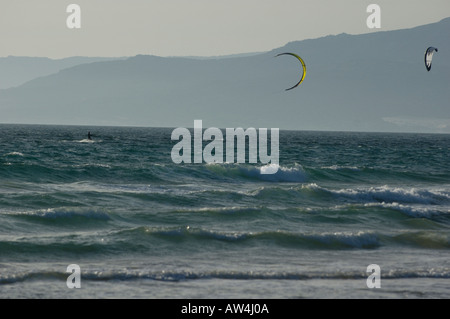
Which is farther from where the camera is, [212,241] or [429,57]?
[429,57]

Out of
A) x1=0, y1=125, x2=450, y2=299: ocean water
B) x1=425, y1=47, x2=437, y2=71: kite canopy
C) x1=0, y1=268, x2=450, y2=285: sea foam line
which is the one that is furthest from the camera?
x1=425, y1=47, x2=437, y2=71: kite canopy

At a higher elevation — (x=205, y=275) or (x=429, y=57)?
(x=429, y=57)

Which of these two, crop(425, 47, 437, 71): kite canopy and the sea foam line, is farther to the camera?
crop(425, 47, 437, 71): kite canopy

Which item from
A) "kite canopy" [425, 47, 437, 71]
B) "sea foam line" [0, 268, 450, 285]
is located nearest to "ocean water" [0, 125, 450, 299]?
"sea foam line" [0, 268, 450, 285]

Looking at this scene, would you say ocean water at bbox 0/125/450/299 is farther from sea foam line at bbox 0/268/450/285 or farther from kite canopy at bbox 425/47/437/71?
kite canopy at bbox 425/47/437/71

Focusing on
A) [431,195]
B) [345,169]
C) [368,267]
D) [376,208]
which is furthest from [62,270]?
[345,169]

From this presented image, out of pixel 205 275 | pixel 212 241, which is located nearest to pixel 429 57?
pixel 212 241

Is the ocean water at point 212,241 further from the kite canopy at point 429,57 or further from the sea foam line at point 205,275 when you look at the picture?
the kite canopy at point 429,57

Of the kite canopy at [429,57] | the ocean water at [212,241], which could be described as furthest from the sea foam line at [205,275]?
the kite canopy at [429,57]

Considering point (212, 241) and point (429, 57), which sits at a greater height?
point (429, 57)

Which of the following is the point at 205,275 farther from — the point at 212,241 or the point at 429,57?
the point at 429,57

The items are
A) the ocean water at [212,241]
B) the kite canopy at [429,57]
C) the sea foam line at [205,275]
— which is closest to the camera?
the ocean water at [212,241]

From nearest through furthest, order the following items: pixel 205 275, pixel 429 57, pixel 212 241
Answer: pixel 205 275
pixel 212 241
pixel 429 57

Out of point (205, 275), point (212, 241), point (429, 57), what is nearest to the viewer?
point (205, 275)
